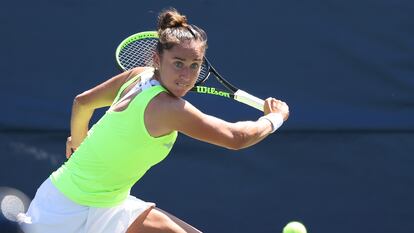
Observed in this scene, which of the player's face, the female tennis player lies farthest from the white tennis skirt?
the player's face

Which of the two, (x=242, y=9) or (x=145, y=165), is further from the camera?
(x=242, y=9)

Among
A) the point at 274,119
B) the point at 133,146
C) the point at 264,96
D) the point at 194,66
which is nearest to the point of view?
the point at 133,146

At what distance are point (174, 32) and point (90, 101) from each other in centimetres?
59

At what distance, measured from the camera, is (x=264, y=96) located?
5.49m

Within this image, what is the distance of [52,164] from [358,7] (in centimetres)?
206

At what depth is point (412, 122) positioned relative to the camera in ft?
18.2

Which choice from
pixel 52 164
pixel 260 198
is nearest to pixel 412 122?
pixel 260 198

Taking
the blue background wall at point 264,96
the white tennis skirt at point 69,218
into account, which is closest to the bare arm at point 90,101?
the white tennis skirt at point 69,218

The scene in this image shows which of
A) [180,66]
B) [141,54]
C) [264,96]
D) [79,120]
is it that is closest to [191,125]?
[180,66]

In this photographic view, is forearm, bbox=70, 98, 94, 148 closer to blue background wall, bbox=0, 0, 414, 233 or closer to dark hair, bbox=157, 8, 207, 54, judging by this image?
dark hair, bbox=157, 8, 207, 54

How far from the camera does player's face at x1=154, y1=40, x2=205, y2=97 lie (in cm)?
338

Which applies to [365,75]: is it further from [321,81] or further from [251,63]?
[251,63]

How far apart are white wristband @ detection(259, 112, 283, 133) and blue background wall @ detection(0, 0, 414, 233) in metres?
1.73

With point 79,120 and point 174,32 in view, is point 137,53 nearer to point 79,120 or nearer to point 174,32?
point 79,120
